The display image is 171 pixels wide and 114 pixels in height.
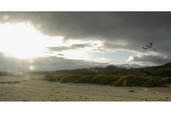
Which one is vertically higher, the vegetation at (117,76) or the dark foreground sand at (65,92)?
the vegetation at (117,76)

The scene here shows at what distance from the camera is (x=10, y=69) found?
3.03 m

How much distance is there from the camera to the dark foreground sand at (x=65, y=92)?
2.98 metres

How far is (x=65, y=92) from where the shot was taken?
9.92 ft

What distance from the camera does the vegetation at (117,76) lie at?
3.06 metres

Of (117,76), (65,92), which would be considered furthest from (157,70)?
(65,92)

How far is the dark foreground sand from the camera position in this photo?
9.79 ft

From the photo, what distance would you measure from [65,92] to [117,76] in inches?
28.3

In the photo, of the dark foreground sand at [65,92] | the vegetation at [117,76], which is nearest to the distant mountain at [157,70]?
the vegetation at [117,76]

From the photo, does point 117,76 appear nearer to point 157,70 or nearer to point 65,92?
point 157,70

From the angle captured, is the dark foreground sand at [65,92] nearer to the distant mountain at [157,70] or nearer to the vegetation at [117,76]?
the vegetation at [117,76]

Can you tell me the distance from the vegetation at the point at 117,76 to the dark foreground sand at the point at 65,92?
0.08 metres
